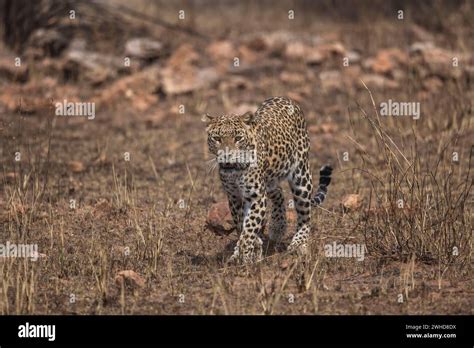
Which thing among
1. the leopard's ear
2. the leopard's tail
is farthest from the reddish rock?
the leopard's tail

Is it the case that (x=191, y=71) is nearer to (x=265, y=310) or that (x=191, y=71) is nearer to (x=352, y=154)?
→ (x=352, y=154)

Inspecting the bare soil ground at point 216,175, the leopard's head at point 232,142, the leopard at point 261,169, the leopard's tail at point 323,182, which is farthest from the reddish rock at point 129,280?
the leopard's tail at point 323,182

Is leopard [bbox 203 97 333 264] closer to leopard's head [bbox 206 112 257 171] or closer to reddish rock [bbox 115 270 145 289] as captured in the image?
leopard's head [bbox 206 112 257 171]

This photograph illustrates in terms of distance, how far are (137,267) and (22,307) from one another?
1.38 meters

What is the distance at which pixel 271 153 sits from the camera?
8852 millimetres

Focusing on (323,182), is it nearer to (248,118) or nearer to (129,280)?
(248,118)

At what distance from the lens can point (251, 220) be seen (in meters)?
8.58

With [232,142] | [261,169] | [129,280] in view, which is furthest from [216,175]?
[129,280]

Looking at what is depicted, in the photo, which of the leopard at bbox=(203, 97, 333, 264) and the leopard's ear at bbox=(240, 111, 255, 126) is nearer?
the leopard at bbox=(203, 97, 333, 264)

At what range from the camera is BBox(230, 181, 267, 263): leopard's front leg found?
8508mm

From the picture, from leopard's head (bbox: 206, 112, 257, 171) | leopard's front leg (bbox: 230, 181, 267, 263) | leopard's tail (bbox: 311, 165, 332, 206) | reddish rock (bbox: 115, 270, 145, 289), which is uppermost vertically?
leopard's head (bbox: 206, 112, 257, 171)

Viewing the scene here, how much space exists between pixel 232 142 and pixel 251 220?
70 centimetres

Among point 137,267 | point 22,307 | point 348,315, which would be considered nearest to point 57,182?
point 137,267
